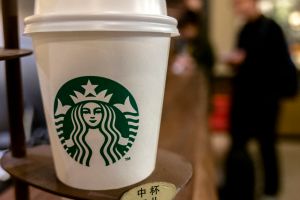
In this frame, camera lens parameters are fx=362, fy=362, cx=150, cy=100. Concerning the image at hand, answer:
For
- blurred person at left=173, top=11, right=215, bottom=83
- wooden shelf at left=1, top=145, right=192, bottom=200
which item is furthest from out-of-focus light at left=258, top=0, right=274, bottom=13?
wooden shelf at left=1, top=145, right=192, bottom=200

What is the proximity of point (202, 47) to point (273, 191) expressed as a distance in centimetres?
140

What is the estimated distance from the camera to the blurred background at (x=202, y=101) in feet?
2.49

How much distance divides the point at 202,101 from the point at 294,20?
2.97 metres

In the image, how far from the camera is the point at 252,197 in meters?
2.26

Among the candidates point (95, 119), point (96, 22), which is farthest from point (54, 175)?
point (96, 22)

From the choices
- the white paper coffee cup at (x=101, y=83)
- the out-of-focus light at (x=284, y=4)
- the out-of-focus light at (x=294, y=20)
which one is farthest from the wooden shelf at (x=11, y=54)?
the out-of-focus light at (x=284, y=4)

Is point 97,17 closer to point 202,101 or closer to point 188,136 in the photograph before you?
point 188,136

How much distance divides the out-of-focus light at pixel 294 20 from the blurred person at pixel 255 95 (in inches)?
78.8

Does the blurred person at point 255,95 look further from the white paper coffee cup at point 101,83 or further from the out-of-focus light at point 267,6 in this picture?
the out-of-focus light at point 267,6

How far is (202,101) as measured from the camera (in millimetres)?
1764

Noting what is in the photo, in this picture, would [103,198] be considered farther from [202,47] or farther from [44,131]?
[202,47]

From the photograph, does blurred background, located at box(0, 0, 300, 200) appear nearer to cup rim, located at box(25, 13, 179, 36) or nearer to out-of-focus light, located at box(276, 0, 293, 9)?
out-of-focus light, located at box(276, 0, 293, 9)

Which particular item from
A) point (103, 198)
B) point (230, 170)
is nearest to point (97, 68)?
point (103, 198)

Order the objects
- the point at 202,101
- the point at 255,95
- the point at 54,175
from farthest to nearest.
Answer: the point at 255,95 < the point at 202,101 < the point at 54,175
